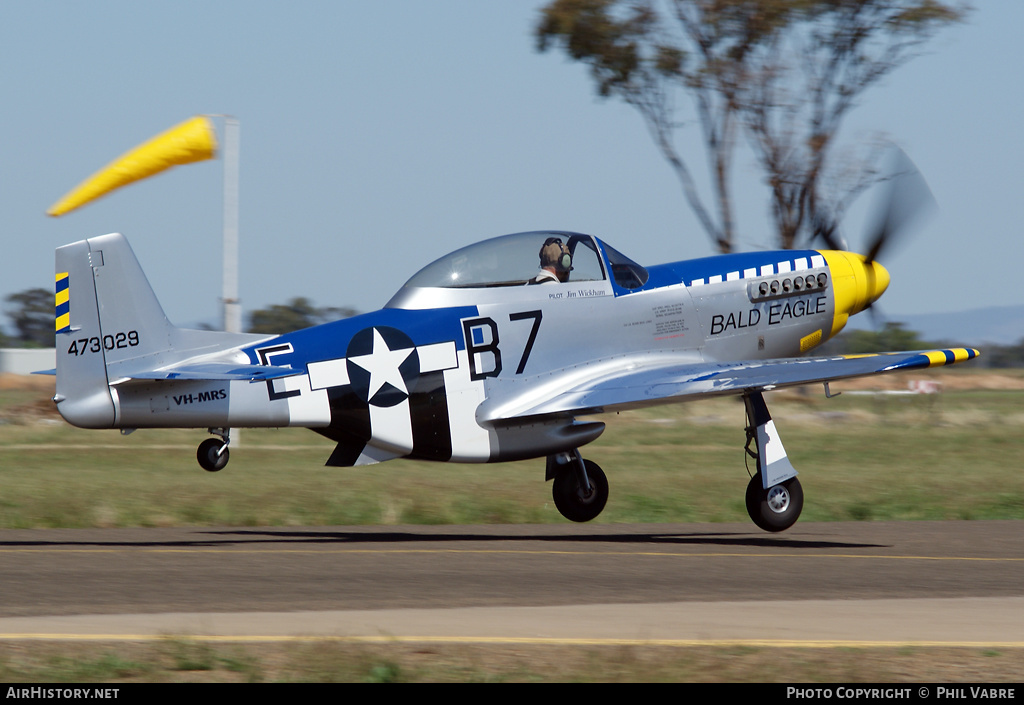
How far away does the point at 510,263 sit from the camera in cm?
1328

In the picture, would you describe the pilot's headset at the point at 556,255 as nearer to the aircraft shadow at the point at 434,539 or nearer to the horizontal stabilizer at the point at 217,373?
the aircraft shadow at the point at 434,539

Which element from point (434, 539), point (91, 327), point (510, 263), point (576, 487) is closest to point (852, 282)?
point (576, 487)

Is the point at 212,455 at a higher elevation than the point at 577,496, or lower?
higher

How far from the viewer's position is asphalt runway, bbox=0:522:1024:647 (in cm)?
735

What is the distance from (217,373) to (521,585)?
3612 mm

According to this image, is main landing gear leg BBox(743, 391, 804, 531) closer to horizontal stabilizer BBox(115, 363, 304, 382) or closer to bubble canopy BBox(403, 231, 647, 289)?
bubble canopy BBox(403, 231, 647, 289)

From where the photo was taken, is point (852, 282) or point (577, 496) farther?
point (852, 282)

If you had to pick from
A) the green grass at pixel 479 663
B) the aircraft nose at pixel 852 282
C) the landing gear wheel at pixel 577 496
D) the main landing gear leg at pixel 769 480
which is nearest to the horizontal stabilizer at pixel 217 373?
the landing gear wheel at pixel 577 496

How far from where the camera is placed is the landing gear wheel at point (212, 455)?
37.7 feet

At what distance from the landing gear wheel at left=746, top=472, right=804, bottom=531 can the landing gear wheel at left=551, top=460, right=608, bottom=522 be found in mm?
2074

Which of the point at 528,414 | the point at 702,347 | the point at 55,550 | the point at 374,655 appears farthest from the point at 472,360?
the point at 374,655

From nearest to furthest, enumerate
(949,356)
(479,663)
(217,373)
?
(479,663) → (217,373) → (949,356)

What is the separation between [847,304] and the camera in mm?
16000

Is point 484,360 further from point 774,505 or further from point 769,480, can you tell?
point 774,505
